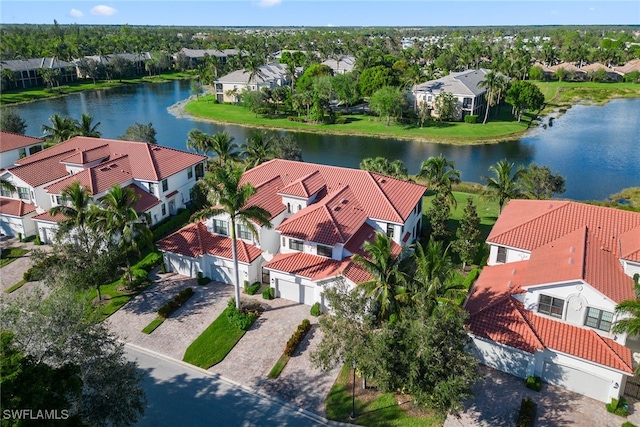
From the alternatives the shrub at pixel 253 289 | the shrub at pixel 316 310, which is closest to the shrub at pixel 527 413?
the shrub at pixel 316 310

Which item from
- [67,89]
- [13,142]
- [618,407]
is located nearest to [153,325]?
[618,407]

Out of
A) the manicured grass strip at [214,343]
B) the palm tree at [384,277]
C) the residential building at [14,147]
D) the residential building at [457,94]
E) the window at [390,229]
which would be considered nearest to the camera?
the palm tree at [384,277]

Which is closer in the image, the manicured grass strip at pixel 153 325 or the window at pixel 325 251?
the manicured grass strip at pixel 153 325

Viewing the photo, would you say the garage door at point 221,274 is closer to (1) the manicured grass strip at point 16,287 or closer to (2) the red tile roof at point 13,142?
(1) the manicured grass strip at point 16,287

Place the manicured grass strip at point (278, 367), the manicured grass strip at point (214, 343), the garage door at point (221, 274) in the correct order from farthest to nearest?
the garage door at point (221, 274), the manicured grass strip at point (214, 343), the manicured grass strip at point (278, 367)

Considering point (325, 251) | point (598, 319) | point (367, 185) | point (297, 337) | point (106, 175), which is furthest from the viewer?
point (106, 175)

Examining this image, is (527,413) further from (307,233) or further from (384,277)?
(307,233)

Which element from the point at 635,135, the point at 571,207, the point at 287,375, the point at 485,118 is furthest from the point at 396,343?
the point at 635,135

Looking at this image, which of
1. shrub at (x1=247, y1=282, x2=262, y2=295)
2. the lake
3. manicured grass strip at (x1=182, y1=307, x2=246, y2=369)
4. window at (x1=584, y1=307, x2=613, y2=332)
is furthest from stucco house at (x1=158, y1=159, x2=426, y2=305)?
the lake
